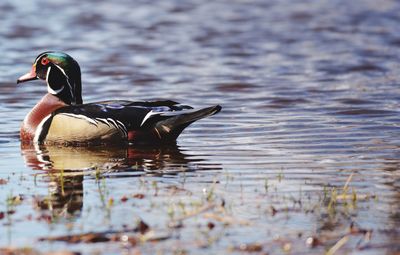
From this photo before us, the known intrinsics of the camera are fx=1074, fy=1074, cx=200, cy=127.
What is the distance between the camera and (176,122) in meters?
10.6

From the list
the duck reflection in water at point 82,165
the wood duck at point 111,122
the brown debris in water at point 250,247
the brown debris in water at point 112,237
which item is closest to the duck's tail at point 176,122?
the wood duck at point 111,122

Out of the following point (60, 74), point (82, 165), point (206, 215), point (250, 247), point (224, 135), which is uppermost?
point (60, 74)

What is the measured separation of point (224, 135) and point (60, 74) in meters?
1.81

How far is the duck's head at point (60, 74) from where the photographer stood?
11039 mm

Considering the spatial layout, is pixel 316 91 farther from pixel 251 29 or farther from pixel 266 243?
pixel 266 243

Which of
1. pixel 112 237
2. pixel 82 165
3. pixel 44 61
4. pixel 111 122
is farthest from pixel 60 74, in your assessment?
pixel 112 237

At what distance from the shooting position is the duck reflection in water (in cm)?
771

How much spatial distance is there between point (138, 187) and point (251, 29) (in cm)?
1270

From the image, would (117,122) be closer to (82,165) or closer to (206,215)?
(82,165)

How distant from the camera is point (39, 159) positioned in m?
9.81

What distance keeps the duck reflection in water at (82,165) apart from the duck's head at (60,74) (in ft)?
2.42

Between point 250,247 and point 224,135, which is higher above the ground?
point 224,135

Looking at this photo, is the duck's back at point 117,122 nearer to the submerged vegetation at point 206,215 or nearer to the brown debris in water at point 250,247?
the submerged vegetation at point 206,215

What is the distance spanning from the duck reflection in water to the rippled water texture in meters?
0.02
